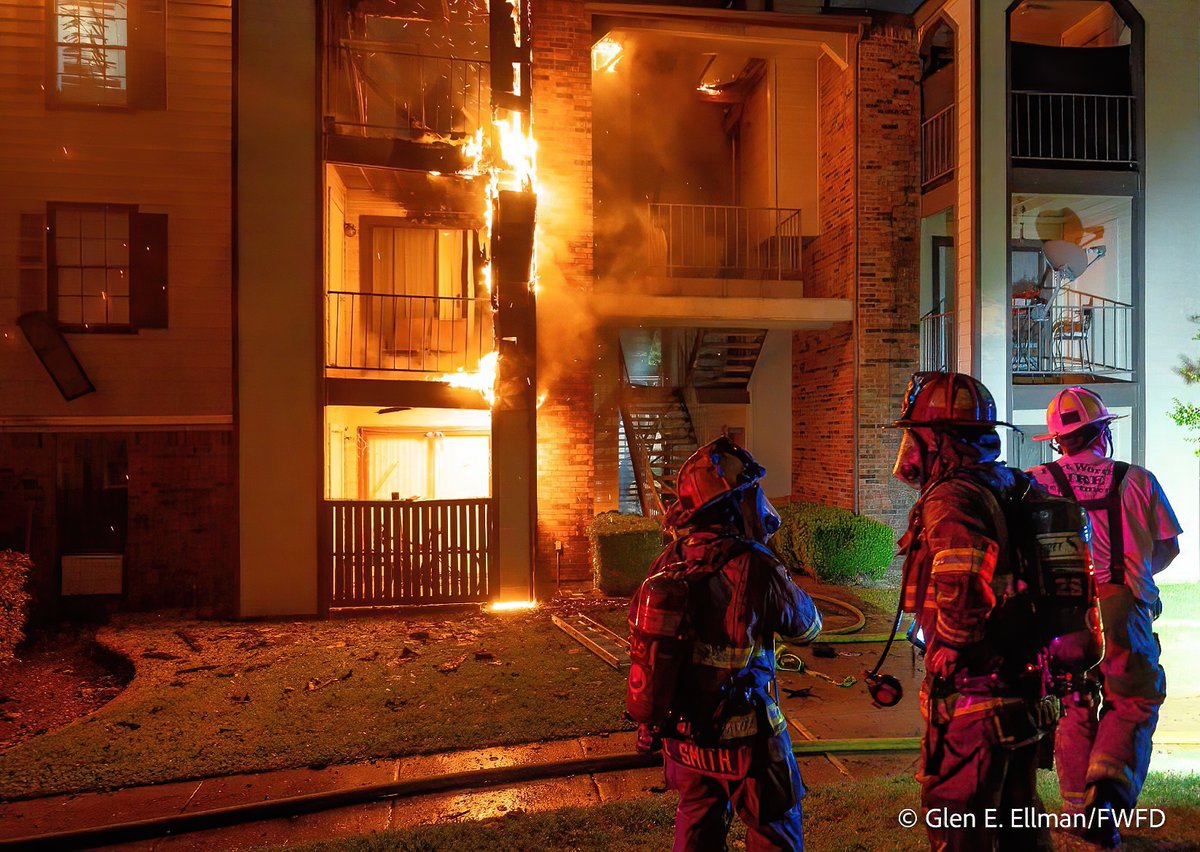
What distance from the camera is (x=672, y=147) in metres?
14.6

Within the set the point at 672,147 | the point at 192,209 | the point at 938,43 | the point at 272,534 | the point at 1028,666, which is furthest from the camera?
the point at 672,147

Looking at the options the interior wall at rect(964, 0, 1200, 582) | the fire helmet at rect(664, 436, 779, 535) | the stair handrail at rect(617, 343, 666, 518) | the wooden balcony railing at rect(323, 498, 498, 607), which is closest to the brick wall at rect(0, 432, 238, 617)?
the wooden balcony railing at rect(323, 498, 498, 607)

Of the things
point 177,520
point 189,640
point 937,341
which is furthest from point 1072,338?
point 177,520

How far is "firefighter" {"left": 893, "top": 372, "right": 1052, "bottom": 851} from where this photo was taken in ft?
8.59

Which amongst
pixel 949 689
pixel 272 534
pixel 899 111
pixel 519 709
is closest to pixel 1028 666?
pixel 949 689

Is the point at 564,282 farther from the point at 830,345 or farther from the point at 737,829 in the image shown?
the point at 737,829

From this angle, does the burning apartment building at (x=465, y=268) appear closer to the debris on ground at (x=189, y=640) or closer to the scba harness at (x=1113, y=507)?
the debris on ground at (x=189, y=640)

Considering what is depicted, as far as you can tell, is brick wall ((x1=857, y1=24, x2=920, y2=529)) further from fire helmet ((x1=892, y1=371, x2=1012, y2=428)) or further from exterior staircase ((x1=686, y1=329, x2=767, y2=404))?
fire helmet ((x1=892, y1=371, x2=1012, y2=428))

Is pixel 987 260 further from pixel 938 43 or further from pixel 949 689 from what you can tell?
pixel 949 689

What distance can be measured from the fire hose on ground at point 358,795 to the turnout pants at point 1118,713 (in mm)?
1241

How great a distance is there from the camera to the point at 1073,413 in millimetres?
3816

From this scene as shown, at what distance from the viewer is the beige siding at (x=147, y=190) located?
8.77 m

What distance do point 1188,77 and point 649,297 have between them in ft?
28.4

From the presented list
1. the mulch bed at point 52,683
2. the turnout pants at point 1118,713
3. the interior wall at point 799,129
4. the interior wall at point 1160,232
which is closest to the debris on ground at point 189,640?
the mulch bed at point 52,683
